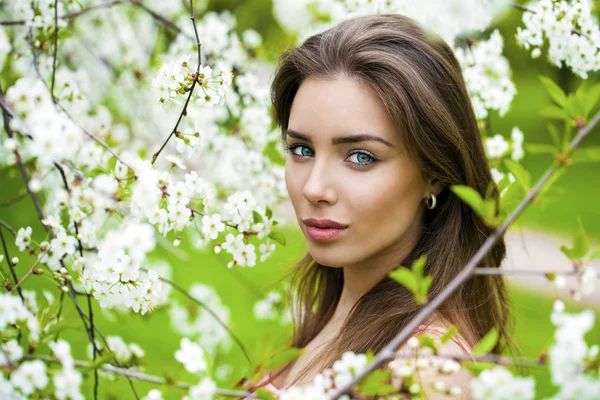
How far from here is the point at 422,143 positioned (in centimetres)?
193

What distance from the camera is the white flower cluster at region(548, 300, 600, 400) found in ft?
3.25

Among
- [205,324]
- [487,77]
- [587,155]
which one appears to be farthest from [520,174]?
[205,324]

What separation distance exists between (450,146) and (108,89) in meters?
3.51

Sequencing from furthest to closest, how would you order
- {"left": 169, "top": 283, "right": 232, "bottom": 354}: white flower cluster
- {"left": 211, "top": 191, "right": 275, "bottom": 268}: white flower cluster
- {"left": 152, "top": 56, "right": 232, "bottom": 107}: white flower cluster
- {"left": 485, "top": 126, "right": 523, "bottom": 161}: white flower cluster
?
{"left": 169, "top": 283, "right": 232, "bottom": 354}: white flower cluster < {"left": 485, "top": 126, "right": 523, "bottom": 161}: white flower cluster < {"left": 211, "top": 191, "right": 275, "bottom": 268}: white flower cluster < {"left": 152, "top": 56, "right": 232, "bottom": 107}: white flower cluster

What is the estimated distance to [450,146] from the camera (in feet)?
6.64

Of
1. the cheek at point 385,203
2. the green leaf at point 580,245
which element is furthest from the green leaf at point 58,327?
the green leaf at point 580,245

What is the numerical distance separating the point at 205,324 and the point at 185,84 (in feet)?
8.59

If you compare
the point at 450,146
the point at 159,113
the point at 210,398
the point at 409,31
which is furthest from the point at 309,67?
the point at 159,113

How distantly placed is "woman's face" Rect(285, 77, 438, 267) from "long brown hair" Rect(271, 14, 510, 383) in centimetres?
5

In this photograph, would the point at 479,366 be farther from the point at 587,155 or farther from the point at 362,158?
the point at 362,158

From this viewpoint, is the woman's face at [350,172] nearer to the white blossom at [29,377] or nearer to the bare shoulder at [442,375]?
the bare shoulder at [442,375]

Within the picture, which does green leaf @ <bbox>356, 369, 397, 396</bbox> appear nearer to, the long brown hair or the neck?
the long brown hair

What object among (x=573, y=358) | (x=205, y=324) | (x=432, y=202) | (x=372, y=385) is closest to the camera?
(x=573, y=358)

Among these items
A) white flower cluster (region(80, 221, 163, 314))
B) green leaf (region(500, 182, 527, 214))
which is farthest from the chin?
green leaf (region(500, 182, 527, 214))
